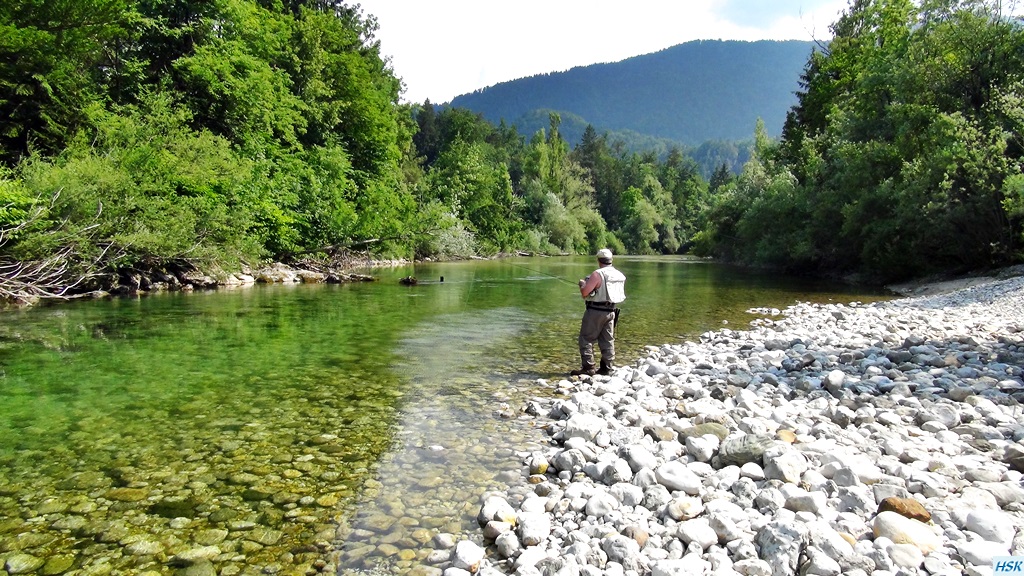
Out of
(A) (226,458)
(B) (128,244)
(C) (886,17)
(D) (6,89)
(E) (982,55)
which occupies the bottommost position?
(A) (226,458)

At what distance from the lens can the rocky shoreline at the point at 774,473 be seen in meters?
3.45

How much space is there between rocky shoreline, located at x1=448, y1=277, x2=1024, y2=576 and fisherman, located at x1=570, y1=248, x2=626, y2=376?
0.66 metres

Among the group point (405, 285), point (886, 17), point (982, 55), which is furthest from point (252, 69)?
point (886, 17)

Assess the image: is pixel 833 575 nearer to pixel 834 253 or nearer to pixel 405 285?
pixel 405 285

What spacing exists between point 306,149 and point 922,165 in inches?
1285

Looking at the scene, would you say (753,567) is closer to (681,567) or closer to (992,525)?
(681,567)

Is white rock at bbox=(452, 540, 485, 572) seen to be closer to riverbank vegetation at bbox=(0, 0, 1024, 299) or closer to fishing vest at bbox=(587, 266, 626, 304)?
fishing vest at bbox=(587, 266, 626, 304)

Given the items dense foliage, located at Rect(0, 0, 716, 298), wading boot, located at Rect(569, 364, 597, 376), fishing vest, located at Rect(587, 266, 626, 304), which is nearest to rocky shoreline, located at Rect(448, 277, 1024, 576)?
wading boot, located at Rect(569, 364, 597, 376)

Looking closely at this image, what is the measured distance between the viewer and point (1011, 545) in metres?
3.33

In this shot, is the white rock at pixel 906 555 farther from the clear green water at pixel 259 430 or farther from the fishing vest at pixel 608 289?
the fishing vest at pixel 608 289

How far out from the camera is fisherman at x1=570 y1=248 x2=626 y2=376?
9000 mm

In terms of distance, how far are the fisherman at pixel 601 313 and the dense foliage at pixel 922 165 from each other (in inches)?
593

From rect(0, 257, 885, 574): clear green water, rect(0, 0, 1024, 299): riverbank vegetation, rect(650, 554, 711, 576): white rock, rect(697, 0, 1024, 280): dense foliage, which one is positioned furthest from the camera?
rect(697, 0, 1024, 280): dense foliage

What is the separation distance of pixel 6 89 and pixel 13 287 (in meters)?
9.18
